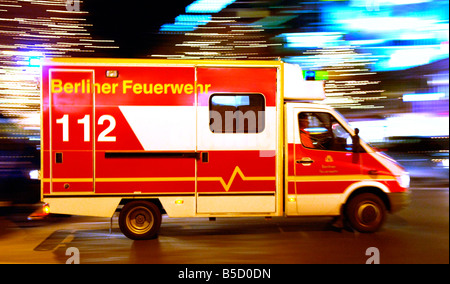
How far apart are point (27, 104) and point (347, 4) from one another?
37.9ft

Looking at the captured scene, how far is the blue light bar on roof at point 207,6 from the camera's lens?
13.3 meters

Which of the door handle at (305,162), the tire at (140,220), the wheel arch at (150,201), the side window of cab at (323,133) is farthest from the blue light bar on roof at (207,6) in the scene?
the tire at (140,220)

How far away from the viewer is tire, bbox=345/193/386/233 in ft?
22.4

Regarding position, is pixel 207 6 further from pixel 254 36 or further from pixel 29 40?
pixel 29 40

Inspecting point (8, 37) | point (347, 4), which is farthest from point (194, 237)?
point (347, 4)

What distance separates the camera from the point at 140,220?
6.55 meters

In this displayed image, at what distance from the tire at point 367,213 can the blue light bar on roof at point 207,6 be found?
28.8 feet

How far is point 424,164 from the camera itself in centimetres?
1841

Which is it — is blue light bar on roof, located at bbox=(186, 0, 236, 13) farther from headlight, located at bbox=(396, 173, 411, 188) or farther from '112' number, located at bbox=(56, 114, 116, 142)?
headlight, located at bbox=(396, 173, 411, 188)

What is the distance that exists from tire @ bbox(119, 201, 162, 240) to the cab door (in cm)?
233

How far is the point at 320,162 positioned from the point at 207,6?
871 cm

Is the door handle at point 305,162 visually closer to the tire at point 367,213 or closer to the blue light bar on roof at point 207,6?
the tire at point 367,213

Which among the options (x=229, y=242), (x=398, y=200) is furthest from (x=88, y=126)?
(x=398, y=200)

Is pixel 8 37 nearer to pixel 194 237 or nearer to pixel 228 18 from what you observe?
pixel 228 18
